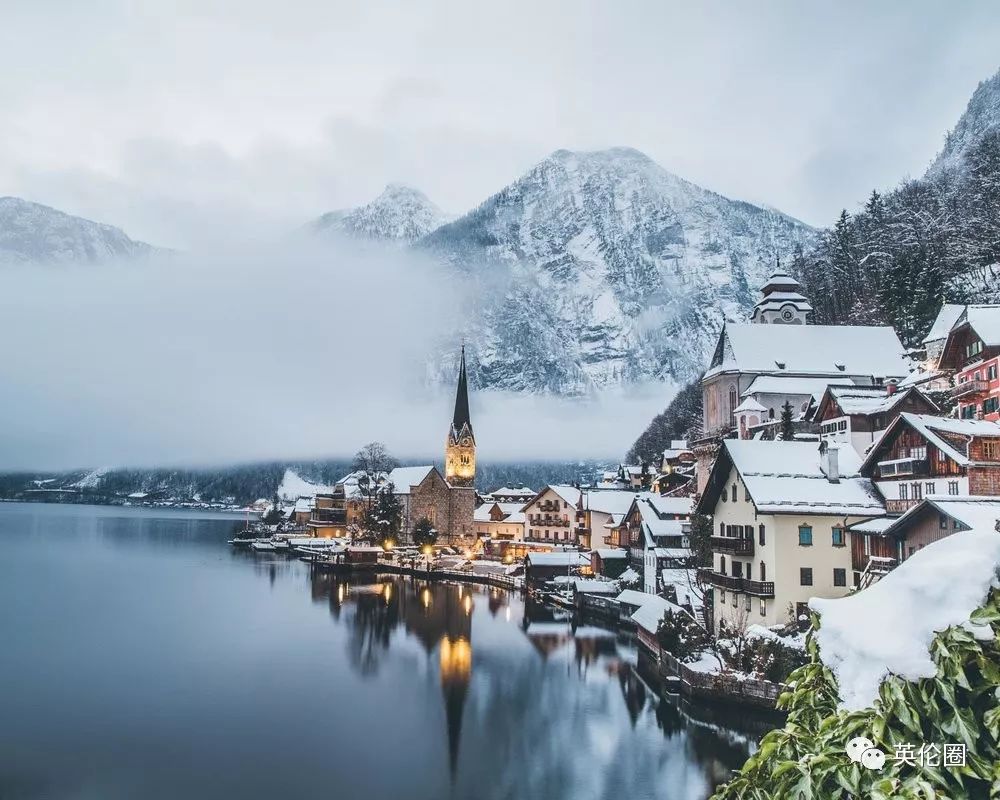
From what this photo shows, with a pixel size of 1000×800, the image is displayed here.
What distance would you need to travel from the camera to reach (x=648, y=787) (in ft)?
83.6

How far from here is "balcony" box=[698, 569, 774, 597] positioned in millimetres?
34531

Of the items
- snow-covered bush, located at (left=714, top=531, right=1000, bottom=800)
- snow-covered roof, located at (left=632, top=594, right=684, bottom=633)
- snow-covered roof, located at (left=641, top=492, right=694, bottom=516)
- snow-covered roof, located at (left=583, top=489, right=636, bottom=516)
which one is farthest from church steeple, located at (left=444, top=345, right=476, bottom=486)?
snow-covered bush, located at (left=714, top=531, right=1000, bottom=800)

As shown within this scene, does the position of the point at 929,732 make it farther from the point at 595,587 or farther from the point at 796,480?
the point at 595,587

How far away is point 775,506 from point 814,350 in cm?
3884

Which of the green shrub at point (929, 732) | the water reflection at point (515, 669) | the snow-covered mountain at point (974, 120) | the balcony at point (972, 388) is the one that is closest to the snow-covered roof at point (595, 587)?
the water reflection at point (515, 669)

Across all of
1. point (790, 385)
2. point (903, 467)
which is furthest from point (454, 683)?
point (790, 385)

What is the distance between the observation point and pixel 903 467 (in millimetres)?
33906

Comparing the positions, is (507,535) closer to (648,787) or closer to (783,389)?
(783,389)

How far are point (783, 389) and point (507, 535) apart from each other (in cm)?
6158

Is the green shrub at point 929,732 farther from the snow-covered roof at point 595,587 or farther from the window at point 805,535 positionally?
the snow-covered roof at point 595,587

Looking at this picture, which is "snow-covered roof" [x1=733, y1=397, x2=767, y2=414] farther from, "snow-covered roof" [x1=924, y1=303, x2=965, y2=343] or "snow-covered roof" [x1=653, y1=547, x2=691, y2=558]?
"snow-covered roof" [x1=924, y1=303, x2=965, y2=343]

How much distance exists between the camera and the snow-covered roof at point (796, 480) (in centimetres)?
3481

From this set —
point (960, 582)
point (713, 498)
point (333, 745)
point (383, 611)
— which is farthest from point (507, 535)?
point (960, 582)

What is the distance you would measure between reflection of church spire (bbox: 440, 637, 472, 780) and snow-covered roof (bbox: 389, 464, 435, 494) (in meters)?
69.8
